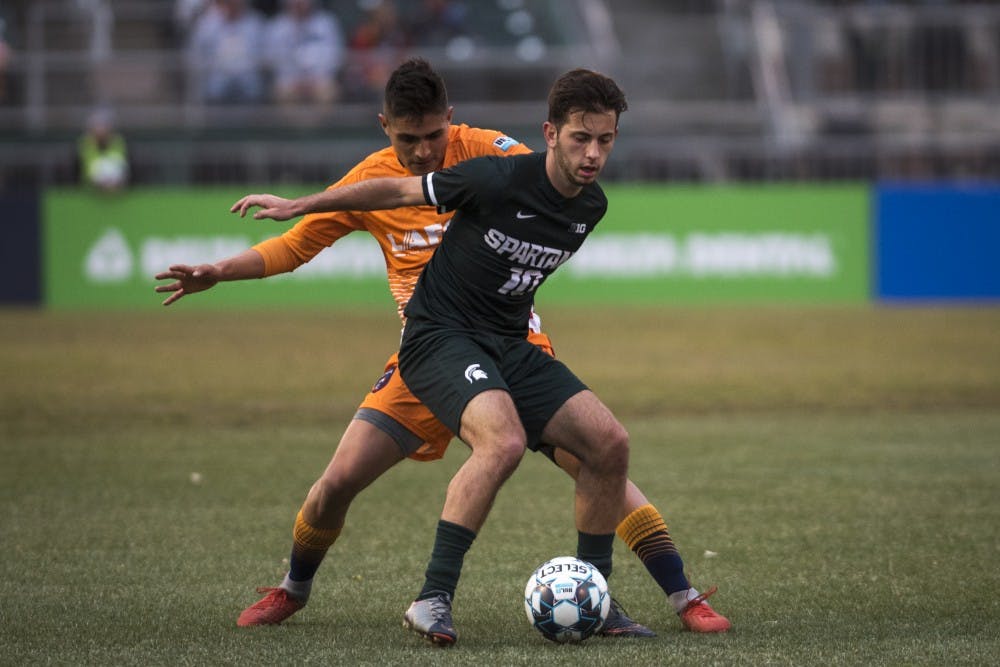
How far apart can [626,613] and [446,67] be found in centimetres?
1963

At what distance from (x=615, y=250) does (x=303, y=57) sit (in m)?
5.94

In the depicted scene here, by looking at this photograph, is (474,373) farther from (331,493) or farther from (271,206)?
(271,206)

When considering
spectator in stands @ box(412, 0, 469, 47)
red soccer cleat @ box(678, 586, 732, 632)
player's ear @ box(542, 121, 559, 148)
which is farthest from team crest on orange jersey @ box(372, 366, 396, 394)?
spectator in stands @ box(412, 0, 469, 47)

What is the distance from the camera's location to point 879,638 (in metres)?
5.75

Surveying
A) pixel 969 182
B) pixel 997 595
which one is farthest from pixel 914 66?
pixel 997 595

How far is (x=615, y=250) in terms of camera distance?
→ 22953 mm

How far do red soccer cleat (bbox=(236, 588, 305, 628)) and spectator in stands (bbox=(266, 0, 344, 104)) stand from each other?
18.9 metres

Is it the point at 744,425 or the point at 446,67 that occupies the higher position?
the point at 446,67

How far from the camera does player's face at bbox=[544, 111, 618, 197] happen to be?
18.8ft

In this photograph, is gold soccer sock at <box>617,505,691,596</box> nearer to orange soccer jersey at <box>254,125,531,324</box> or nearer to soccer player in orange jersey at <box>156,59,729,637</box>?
soccer player in orange jersey at <box>156,59,729,637</box>

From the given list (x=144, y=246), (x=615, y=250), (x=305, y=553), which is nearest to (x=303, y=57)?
(x=144, y=246)

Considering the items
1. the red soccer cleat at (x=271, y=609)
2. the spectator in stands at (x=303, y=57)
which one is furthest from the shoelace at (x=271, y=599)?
the spectator in stands at (x=303, y=57)

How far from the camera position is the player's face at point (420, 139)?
20.4 feet

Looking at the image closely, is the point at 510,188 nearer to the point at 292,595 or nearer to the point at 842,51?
the point at 292,595
